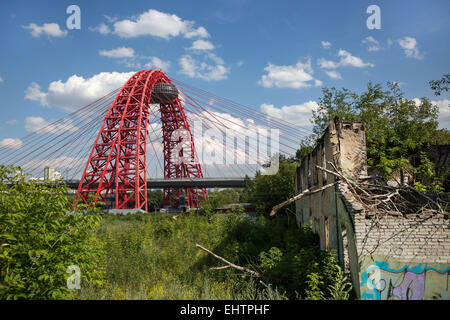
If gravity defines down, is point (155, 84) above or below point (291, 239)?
above

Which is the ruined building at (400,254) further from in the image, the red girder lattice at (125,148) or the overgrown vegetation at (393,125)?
the red girder lattice at (125,148)

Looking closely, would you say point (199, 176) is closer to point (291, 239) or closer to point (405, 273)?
point (291, 239)

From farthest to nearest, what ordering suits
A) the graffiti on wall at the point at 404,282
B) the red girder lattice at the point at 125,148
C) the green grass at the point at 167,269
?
1. the red girder lattice at the point at 125,148
2. the green grass at the point at 167,269
3. the graffiti on wall at the point at 404,282

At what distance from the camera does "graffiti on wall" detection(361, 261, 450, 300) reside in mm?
4898

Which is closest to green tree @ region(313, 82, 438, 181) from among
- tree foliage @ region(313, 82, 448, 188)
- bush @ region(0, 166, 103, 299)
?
tree foliage @ region(313, 82, 448, 188)

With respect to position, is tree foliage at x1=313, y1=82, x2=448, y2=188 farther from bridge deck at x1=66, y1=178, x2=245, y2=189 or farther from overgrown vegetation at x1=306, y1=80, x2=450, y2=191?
bridge deck at x1=66, y1=178, x2=245, y2=189

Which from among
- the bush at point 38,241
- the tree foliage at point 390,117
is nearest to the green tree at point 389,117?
the tree foliage at point 390,117

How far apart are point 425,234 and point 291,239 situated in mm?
5186

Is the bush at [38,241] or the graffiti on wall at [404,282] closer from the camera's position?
→ the bush at [38,241]

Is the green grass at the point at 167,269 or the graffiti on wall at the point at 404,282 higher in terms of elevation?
the graffiti on wall at the point at 404,282

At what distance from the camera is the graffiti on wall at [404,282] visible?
193 inches

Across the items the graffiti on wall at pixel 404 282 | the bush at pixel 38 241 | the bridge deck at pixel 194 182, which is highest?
the bridge deck at pixel 194 182

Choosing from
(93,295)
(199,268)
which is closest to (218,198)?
(199,268)
